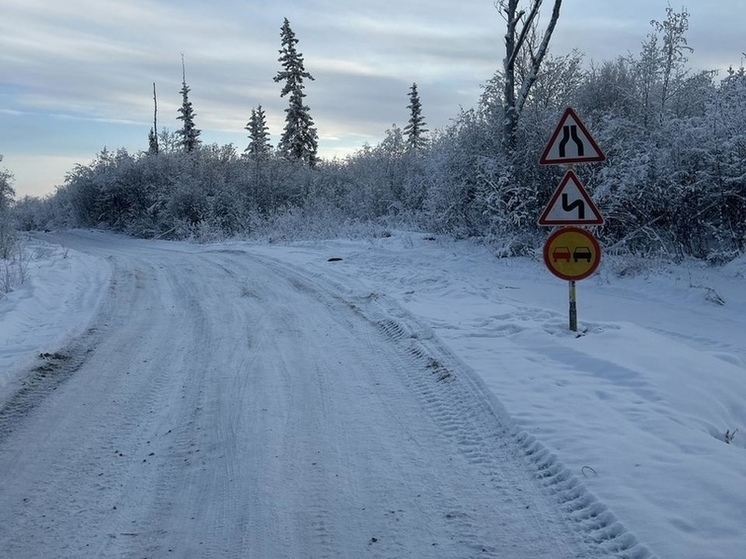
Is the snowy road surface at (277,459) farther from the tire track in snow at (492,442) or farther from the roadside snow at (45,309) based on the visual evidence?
the roadside snow at (45,309)

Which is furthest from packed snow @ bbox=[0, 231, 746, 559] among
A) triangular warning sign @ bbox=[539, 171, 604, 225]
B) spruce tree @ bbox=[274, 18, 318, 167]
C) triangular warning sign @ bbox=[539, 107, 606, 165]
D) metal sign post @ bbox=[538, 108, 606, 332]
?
spruce tree @ bbox=[274, 18, 318, 167]

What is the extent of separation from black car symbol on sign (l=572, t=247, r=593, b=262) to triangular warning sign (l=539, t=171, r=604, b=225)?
1.08 feet

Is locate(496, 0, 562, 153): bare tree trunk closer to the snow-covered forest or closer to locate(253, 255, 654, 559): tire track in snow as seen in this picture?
the snow-covered forest

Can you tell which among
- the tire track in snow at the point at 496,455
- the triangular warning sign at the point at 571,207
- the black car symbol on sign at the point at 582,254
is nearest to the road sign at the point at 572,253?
the black car symbol on sign at the point at 582,254

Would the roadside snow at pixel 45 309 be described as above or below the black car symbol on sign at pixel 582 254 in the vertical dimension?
below

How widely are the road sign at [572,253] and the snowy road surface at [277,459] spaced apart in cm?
184

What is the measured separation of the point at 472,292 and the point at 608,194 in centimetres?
436

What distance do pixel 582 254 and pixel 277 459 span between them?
191 inches

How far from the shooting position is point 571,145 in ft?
25.6

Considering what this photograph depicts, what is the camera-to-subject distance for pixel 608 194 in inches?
539

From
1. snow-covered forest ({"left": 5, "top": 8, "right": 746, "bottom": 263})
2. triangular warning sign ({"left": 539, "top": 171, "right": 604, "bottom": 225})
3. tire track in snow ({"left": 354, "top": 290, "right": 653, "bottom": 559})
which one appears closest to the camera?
tire track in snow ({"left": 354, "top": 290, "right": 653, "bottom": 559})

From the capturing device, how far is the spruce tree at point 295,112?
4891 cm

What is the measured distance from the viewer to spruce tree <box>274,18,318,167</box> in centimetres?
4891

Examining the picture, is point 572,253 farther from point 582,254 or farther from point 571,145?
point 571,145
